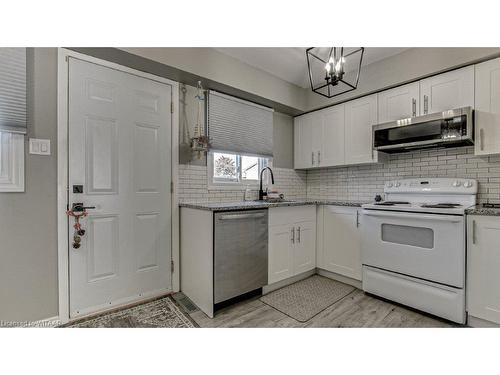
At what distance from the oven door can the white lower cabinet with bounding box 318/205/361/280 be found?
17 cm

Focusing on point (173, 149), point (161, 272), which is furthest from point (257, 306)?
point (173, 149)

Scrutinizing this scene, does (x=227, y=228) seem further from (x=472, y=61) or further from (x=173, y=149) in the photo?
(x=472, y=61)

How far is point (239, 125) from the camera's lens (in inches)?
112

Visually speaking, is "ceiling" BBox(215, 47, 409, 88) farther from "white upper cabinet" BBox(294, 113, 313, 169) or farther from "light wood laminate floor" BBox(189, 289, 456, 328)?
"light wood laminate floor" BBox(189, 289, 456, 328)

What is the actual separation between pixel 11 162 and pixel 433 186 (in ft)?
11.7

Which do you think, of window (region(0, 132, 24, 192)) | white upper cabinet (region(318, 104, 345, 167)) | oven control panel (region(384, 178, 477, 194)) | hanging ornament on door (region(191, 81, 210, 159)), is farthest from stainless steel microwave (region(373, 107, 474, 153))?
window (region(0, 132, 24, 192))

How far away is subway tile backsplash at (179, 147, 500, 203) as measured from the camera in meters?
2.18

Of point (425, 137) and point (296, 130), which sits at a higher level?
point (296, 130)

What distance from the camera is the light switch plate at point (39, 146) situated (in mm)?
1676

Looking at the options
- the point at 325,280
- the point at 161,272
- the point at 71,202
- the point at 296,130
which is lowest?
the point at 325,280

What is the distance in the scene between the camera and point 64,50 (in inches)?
70.4

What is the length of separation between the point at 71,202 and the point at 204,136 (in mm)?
1262

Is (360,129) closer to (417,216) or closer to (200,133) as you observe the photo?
(417,216)

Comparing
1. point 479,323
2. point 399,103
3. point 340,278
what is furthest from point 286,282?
point 399,103
